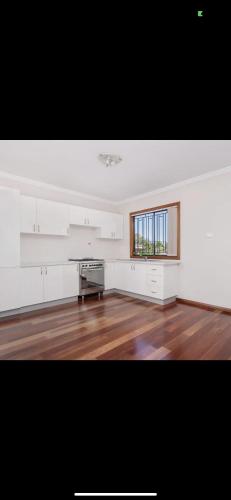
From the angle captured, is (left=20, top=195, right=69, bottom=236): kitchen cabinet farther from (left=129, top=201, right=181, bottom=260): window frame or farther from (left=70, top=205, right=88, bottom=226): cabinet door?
(left=129, top=201, right=181, bottom=260): window frame

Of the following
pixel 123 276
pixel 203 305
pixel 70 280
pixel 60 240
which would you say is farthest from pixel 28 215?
pixel 203 305

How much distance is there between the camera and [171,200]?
4.10 meters

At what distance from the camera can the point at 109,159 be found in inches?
107

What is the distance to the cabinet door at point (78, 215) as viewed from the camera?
4.17 metres

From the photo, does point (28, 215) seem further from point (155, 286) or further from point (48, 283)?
point (155, 286)

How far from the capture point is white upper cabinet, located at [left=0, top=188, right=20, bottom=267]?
3004 millimetres

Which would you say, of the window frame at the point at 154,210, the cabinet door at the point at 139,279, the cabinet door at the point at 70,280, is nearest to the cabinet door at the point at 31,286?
the cabinet door at the point at 70,280

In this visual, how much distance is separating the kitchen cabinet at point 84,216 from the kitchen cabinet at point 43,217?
0.50ft

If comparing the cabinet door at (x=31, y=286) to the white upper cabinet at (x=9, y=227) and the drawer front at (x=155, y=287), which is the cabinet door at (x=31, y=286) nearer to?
the white upper cabinet at (x=9, y=227)

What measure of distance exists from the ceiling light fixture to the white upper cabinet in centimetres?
158

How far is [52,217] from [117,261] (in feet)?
6.06
